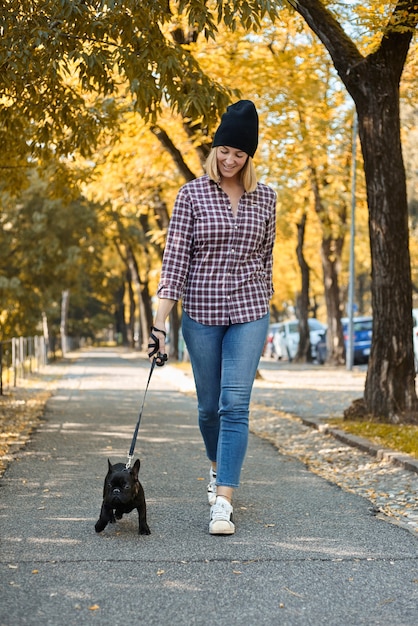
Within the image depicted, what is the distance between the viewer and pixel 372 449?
29.1 ft

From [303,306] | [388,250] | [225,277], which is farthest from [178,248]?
[303,306]

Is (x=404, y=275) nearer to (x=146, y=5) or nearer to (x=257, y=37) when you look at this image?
(x=146, y=5)

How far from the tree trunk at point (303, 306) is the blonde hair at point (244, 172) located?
28344mm

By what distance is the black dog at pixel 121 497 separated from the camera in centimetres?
500

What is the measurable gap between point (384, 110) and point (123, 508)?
23.1 feet

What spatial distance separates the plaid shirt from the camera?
18.0 feet

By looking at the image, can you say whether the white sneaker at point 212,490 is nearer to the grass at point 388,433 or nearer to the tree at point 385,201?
the grass at point 388,433

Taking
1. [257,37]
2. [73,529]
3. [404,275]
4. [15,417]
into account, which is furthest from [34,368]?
[73,529]

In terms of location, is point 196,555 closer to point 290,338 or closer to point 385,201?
point 385,201

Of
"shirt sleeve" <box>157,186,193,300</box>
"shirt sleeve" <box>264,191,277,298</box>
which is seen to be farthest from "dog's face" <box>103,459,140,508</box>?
"shirt sleeve" <box>264,191,277,298</box>

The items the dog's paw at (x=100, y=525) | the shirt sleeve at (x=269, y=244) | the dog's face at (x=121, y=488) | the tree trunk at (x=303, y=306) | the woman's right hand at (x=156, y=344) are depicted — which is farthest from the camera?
the tree trunk at (x=303, y=306)

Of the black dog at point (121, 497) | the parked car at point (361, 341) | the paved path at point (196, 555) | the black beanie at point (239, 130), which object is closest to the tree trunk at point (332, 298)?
the parked car at point (361, 341)

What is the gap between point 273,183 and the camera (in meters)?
25.2

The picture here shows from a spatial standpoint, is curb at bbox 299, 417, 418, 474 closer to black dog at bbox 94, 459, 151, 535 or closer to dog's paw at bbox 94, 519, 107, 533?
black dog at bbox 94, 459, 151, 535
